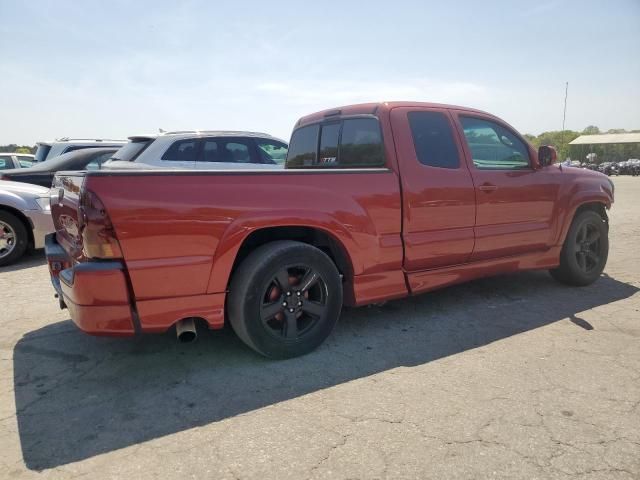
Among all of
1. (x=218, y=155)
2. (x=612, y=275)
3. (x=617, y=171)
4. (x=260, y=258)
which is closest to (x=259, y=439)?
(x=260, y=258)

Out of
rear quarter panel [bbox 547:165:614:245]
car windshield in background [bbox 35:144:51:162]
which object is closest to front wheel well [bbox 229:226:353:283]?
rear quarter panel [bbox 547:165:614:245]

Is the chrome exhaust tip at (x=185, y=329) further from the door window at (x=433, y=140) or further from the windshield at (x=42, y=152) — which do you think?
the windshield at (x=42, y=152)

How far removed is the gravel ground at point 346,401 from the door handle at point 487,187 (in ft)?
3.74

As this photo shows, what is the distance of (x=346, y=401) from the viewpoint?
2.71 m

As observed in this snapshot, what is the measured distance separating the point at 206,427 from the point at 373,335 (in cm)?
167

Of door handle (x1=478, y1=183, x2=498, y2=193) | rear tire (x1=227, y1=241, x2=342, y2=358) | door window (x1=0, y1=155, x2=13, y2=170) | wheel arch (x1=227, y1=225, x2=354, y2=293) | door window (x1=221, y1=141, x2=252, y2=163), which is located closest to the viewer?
rear tire (x1=227, y1=241, x2=342, y2=358)

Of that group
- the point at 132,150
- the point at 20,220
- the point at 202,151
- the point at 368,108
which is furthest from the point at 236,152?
the point at 368,108

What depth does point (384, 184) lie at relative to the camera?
3543 millimetres

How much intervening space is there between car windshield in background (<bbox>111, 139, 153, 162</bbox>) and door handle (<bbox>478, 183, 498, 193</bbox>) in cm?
572

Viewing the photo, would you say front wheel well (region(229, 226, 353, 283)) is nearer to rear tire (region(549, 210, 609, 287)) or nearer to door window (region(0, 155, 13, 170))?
rear tire (region(549, 210, 609, 287))

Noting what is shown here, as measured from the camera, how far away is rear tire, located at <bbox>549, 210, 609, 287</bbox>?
16.3 feet

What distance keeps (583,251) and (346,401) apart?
3754mm

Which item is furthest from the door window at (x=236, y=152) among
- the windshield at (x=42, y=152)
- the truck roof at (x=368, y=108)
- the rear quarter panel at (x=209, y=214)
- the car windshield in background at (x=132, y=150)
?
the windshield at (x=42, y=152)

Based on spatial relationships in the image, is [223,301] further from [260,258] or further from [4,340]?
[4,340]
